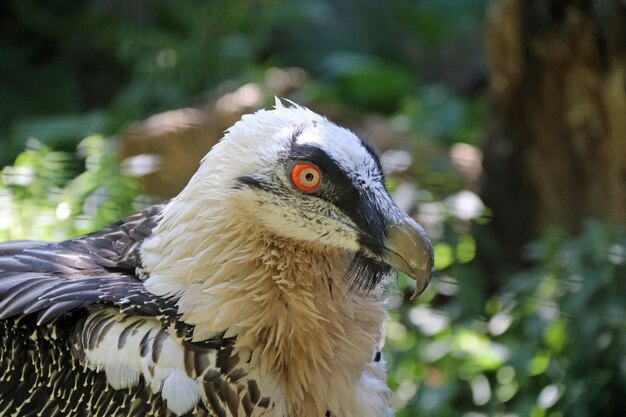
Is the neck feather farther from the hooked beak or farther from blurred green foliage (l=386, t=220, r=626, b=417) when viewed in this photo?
blurred green foliage (l=386, t=220, r=626, b=417)

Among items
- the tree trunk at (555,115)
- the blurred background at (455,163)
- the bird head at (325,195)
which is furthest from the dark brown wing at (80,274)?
the tree trunk at (555,115)

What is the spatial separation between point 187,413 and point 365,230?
0.71 m

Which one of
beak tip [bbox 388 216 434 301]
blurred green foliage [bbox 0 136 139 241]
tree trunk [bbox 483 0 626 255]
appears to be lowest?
tree trunk [bbox 483 0 626 255]

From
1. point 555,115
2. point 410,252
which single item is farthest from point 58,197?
point 555,115

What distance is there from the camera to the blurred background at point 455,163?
4.64 meters

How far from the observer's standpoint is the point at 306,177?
8.57 ft

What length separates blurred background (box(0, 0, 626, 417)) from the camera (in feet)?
15.2

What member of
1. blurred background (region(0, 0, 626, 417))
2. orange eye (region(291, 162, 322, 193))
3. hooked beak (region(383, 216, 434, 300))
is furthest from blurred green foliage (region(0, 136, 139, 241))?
hooked beak (region(383, 216, 434, 300))

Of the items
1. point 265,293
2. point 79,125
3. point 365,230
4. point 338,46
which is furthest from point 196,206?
point 338,46

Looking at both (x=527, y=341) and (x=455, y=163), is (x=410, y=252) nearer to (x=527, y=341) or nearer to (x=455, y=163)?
(x=527, y=341)

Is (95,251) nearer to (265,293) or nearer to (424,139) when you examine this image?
(265,293)

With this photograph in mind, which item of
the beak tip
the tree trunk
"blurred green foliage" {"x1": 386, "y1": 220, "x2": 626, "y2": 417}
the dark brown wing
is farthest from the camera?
the tree trunk

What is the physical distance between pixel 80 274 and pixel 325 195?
0.86 metres

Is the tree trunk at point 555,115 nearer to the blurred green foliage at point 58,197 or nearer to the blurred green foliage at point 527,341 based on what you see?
the blurred green foliage at point 527,341
